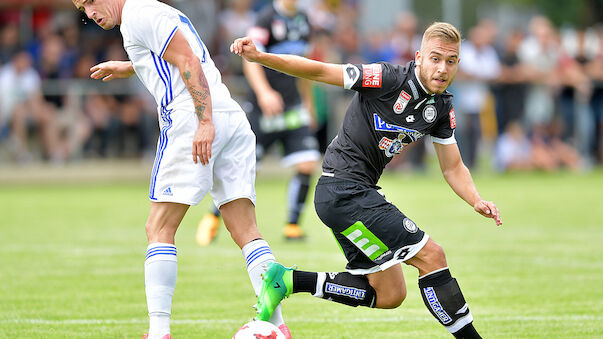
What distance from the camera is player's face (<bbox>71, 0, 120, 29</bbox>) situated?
5363 millimetres

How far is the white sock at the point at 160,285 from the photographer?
5.19 meters

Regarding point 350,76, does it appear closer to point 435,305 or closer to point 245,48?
point 245,48

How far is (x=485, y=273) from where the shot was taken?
8.27 meters

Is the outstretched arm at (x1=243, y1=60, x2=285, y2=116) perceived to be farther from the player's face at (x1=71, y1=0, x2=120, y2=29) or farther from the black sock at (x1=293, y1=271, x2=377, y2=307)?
the player's face at (x1=71, y1=0, x2=120, y2=29)

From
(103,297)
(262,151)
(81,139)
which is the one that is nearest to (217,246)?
(262,151)

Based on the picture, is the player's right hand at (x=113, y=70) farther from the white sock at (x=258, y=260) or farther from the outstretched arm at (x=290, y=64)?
the white sock at (x=258, y=260)

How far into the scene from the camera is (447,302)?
16.9 ft

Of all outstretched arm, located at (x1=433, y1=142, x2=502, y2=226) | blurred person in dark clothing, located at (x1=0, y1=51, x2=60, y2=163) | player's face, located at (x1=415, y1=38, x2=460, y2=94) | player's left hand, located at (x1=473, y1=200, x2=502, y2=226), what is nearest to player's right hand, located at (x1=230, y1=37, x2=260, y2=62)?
player's face, located at (x1=415, y1=38, x2=460, y2=94)

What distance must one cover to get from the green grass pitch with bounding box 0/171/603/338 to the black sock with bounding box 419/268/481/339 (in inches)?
26.8

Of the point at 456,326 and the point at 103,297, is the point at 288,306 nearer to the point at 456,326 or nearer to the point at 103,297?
the point at 103,297

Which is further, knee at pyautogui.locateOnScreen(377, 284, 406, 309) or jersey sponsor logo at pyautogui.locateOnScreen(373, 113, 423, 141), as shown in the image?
Answer: knee at pyautogui.locateOnScreen(377, 284, 406, 309)

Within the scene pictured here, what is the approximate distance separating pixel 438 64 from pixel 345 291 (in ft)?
4.71

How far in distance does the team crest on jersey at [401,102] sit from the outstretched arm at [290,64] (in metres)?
0.36

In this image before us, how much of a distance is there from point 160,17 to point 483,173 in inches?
609
